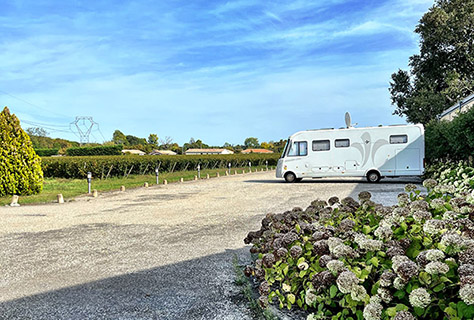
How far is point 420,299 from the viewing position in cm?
187

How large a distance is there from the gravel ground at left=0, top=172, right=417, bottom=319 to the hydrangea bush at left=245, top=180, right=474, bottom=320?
0.60 metres

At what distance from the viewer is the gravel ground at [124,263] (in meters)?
3.18

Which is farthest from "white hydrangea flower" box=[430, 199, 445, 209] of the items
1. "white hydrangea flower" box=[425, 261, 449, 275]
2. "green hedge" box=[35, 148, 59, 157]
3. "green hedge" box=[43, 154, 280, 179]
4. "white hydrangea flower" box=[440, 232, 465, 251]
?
"green hedge" box=[35, 148, 59, 157]

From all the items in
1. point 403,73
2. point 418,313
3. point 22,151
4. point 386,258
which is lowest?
point 418,313

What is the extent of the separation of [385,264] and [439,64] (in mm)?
30178

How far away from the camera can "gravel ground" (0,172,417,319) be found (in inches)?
125

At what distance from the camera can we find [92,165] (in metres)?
22.2

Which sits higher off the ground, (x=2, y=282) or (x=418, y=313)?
(x=418, y=313)

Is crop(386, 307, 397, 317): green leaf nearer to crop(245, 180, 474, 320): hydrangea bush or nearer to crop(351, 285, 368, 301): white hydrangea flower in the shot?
crop(245, 180, 474, 320): hydrangea bush

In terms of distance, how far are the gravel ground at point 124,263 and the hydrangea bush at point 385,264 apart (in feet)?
1.97

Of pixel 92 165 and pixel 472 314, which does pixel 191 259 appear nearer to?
pixel 472 314

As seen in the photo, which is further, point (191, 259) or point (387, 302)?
point (191, 259)

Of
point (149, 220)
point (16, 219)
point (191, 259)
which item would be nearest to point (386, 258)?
point (191, 259)

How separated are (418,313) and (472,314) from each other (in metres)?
0.24
